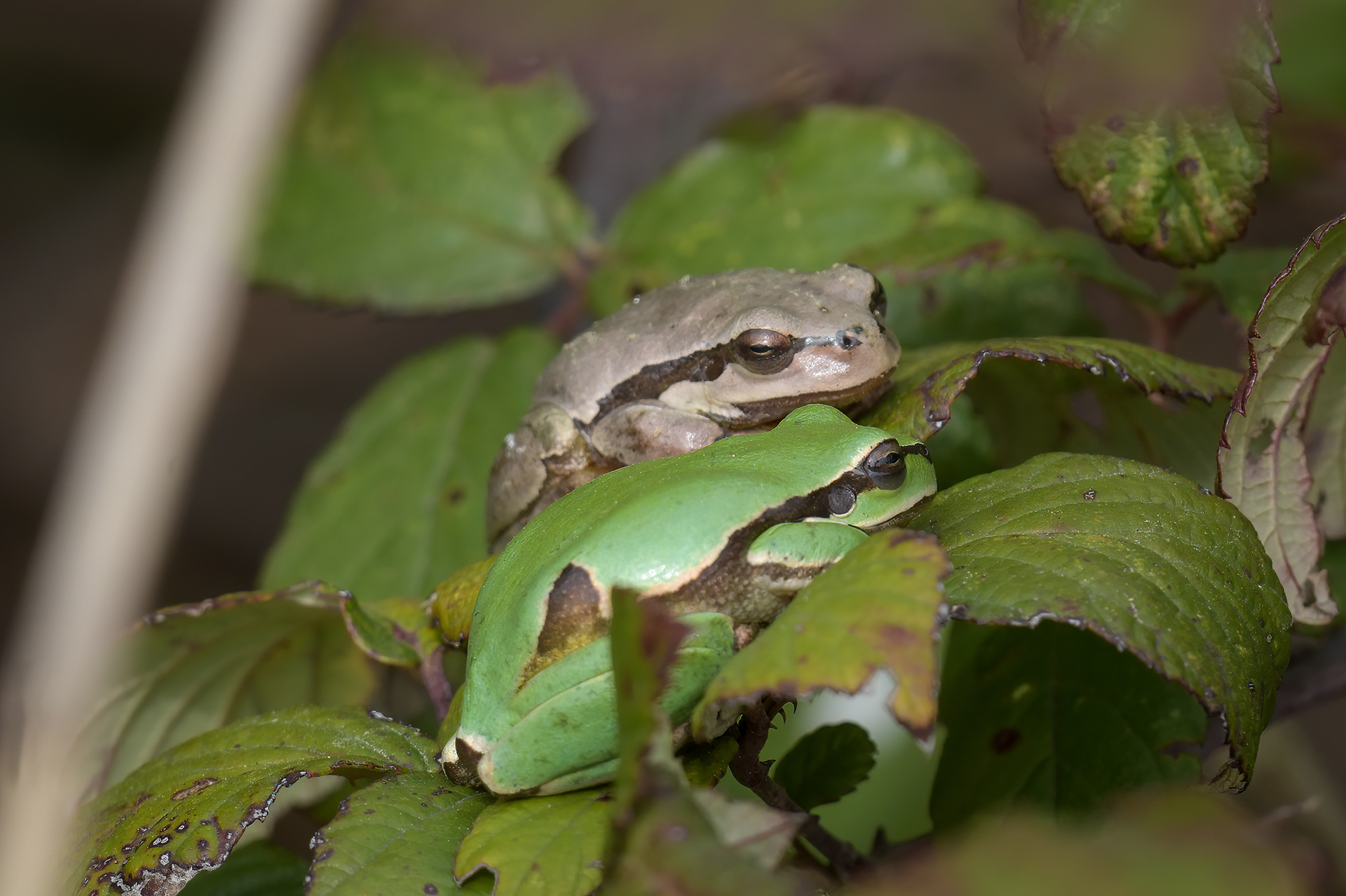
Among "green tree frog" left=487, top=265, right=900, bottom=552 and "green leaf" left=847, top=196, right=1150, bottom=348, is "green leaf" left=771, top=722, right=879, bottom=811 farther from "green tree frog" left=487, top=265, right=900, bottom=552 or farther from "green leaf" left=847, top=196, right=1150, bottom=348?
"green leaf" left=847, top=196, right=1150, bottom=348

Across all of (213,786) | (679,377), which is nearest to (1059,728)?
(679,377)

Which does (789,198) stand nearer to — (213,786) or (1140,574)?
(1140,574)

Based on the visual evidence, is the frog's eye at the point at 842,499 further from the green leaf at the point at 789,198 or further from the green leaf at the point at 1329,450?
the green leaf at the point at 789,198

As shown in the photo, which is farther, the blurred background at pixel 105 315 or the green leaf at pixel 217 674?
the blurred background at pixel 105 315

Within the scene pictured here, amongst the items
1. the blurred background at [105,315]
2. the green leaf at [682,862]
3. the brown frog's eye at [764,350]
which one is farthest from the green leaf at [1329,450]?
the blurred background at [105,315]

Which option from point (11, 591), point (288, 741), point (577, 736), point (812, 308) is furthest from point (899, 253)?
point (11, 591)

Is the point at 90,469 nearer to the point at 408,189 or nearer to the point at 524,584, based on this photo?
the point at 524,584
